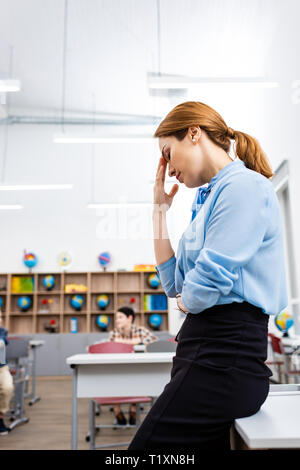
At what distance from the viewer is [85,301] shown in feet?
25.6

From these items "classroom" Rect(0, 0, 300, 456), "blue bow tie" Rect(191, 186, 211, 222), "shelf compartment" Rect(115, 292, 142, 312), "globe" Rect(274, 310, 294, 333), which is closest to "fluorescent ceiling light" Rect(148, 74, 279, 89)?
"classroom" Rect(0, 0, 300, 456)

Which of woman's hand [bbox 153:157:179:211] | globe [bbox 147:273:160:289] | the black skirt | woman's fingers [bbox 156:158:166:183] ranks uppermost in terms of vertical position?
globe [bbox 147:273:160:289]

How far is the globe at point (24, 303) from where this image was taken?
25.2 ft

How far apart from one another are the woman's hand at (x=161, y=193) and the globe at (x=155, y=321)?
22.2ft

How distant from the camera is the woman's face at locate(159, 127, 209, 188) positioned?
79 cm

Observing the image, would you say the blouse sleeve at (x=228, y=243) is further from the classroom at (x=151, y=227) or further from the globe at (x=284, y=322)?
the globe at (x=284, y=322)

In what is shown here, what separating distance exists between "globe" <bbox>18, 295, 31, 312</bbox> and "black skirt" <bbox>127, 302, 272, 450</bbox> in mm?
7426

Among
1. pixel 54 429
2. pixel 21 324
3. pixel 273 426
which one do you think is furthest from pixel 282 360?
pixel 21 324

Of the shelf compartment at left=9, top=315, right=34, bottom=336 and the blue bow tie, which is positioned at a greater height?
the blue bow tie

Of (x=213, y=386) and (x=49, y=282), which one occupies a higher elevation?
(x=49, y=282)

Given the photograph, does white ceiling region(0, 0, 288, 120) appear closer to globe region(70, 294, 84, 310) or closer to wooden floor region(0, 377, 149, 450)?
wooden floor region(0, 377, 149, 450)

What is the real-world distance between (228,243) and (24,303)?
7.52m

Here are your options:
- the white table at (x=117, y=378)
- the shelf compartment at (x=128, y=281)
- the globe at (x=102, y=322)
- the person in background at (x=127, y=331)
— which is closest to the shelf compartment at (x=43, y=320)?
the globe at (x=102, y=322)

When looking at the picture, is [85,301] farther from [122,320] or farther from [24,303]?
[122,320]
